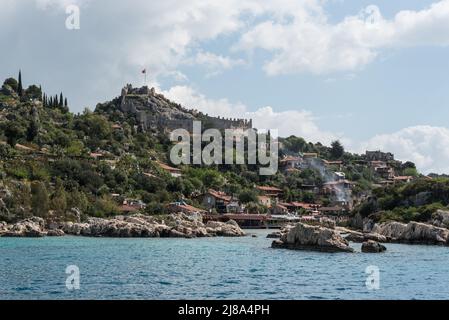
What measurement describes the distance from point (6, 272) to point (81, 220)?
34.9m

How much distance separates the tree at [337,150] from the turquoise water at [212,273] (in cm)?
10196

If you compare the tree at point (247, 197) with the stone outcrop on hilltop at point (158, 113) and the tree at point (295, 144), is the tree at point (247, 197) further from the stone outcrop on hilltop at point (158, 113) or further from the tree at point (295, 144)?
the tree at point (295, 144)

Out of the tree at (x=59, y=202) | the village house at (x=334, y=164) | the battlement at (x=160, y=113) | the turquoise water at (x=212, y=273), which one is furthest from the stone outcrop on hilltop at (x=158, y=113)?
the turquoise water at (x=212, y=273)

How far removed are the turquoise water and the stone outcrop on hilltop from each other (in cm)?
8377

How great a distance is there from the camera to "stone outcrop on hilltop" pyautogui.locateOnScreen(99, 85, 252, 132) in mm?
132000

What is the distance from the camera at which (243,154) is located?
11431 centimetres

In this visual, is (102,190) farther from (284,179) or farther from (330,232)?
(284,179)

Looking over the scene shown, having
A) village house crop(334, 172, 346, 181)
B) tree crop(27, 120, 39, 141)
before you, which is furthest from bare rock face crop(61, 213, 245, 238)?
village house crop(334, 172, 346, 181)

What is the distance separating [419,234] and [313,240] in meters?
13.1

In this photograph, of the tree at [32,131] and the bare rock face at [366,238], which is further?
the tree at [32,131]

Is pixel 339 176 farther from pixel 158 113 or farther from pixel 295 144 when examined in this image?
pixel 158 113

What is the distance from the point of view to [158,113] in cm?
14138

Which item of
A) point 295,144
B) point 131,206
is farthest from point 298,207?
point 295,144

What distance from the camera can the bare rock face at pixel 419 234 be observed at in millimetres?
50156
